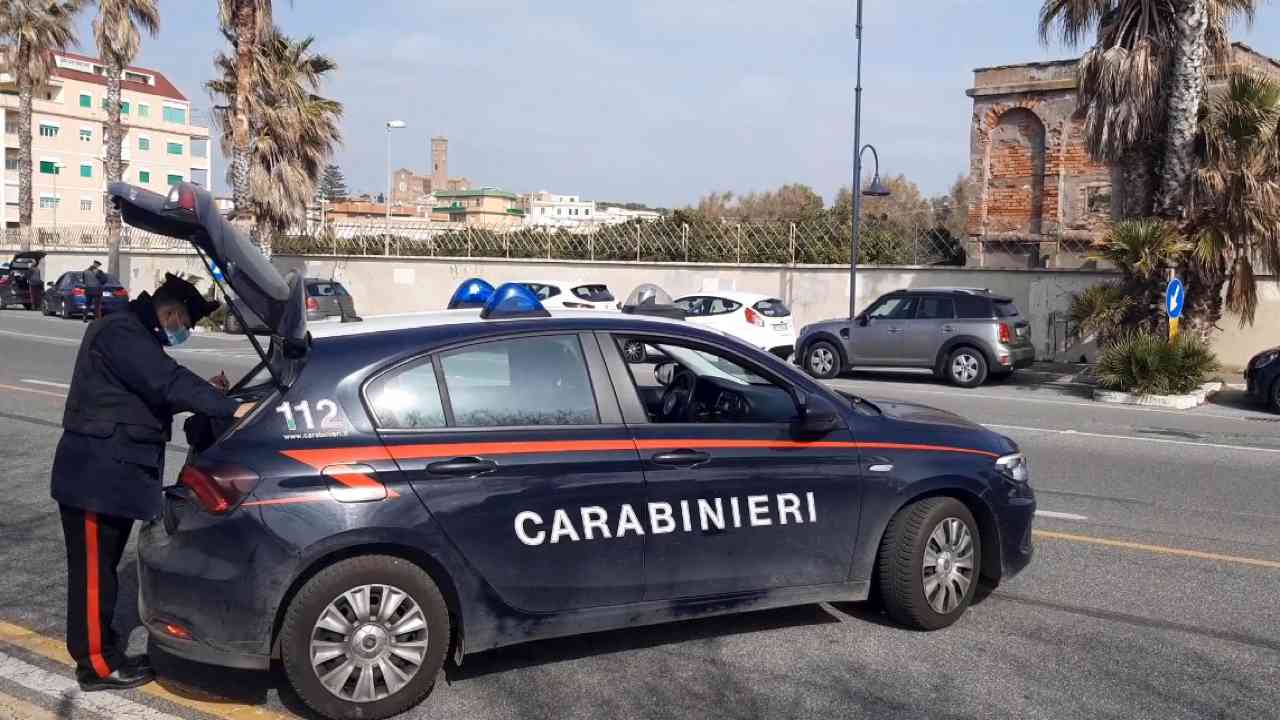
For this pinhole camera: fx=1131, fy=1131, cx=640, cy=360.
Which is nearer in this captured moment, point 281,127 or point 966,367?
point 966,367

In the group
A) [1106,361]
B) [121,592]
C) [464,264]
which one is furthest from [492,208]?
[121,592]

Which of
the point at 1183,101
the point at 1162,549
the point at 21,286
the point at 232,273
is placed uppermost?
the point at 1183,101

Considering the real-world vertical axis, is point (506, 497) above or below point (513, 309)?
below

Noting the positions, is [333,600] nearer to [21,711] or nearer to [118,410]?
[118,410]

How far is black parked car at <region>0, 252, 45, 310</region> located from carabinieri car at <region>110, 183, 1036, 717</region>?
38830 mm

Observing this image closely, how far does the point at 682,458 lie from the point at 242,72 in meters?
25.6

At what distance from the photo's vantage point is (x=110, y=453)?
14.9 ft

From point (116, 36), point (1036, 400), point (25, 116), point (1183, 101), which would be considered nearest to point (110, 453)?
point (1036, 400)

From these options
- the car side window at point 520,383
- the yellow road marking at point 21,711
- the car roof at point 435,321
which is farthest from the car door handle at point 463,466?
the yellow road marking at point 21,711

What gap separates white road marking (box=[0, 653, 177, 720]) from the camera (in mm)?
4496

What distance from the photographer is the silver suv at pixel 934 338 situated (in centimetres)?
1864

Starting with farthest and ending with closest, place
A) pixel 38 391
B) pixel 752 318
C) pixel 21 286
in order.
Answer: pixel 21 286 < pixel 752 318 < pixel 38 391

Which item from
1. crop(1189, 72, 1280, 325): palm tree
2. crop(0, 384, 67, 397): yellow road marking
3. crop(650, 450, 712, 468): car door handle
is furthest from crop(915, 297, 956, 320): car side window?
crop(650, 450, 712, 468): car door handle

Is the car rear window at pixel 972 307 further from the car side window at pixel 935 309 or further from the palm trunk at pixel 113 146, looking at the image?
the palm trunk at pixel 113 146
